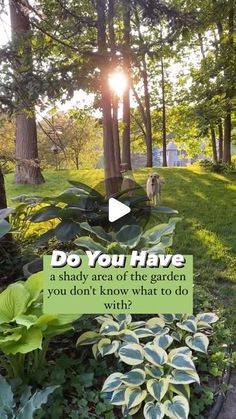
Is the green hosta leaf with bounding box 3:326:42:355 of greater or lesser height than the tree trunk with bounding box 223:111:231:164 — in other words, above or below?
below

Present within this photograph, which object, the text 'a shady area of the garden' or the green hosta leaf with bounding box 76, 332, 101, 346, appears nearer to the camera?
the text 'a shady area of the garden'

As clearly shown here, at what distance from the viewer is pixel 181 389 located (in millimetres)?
1424

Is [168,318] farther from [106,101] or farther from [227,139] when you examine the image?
[227,139]

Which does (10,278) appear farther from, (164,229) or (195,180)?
(195,180)

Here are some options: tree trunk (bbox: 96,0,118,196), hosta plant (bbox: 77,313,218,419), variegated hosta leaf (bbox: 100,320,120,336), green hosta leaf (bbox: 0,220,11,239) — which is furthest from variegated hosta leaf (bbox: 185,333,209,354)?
tree trunk (bbox: 96,0,118,196)

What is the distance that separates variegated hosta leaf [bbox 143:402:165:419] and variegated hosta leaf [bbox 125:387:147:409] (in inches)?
1.3

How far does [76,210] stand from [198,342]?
125 cm

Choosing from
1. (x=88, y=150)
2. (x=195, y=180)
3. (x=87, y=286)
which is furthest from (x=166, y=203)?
(x=88, y=150)

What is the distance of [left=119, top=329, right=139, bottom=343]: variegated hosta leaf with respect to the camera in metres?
1.65

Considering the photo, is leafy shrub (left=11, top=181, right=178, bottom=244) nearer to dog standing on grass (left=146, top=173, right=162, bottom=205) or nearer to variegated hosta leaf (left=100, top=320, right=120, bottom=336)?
variegated hosta leaf (left=100, top=320, right=120, bottom=336)

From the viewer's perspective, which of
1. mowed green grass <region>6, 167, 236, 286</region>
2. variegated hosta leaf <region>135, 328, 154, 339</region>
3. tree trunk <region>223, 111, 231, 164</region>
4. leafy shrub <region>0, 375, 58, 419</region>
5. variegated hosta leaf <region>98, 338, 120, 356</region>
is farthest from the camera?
tree trunk <region>223, 111, 231, 164</region>

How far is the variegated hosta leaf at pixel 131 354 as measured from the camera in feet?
4.93

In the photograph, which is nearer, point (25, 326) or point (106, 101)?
point (25, 326)

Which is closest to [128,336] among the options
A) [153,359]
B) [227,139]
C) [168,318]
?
[153,359]
